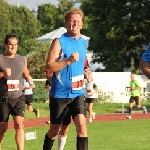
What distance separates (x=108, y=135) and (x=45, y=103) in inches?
659

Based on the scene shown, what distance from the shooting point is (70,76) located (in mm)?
8094

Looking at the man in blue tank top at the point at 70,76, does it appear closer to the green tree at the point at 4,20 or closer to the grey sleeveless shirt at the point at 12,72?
the grey sleeveless shirt at the point at 12,72

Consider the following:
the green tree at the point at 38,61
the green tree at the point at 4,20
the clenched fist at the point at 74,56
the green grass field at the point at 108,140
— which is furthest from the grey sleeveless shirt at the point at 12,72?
the green tree at the point at 4,20

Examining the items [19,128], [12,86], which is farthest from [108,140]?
[12,86]

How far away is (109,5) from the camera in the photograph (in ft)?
160

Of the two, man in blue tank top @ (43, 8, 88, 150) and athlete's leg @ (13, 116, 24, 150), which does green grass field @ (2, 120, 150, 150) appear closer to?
athlete's leg @ (13, 116, 24, 150)

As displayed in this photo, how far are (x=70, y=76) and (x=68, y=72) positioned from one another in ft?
0.21

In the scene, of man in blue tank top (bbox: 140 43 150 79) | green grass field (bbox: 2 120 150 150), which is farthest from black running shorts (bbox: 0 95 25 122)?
man in blue tank top (bbox: 140 43 150 79)

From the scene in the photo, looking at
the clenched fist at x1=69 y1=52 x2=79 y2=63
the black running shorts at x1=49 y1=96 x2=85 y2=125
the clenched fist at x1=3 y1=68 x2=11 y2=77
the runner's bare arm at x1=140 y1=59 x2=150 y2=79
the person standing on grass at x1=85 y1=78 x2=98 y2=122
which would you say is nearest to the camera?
the runner's bare arm at x1=140 y1=59 x2=150 y2=79

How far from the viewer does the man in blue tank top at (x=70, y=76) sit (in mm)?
7969

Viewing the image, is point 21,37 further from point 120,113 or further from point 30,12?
point 120,113

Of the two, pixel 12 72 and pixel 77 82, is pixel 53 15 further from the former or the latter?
pixel 77 82

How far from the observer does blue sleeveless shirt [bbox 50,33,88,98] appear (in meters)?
8.06

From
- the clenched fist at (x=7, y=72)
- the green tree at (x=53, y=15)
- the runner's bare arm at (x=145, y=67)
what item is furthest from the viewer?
the green tree at (x=53, y=15)
